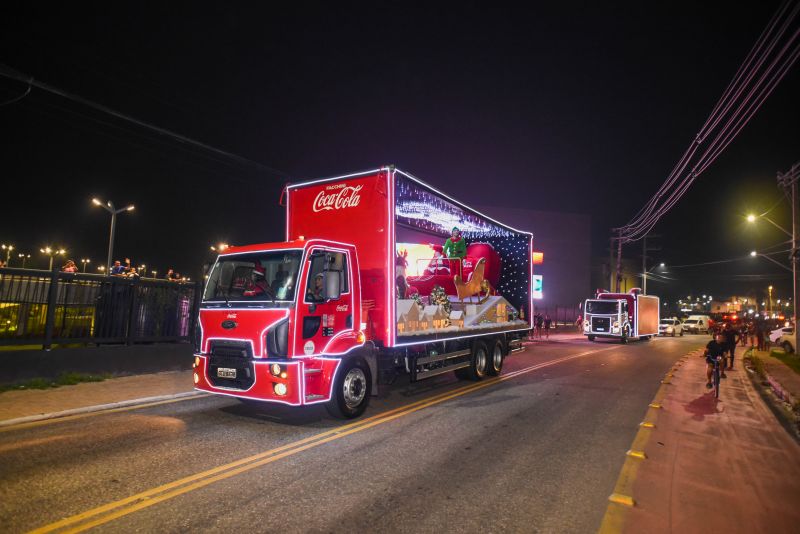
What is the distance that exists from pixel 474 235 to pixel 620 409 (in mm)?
6248

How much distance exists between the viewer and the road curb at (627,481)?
3.91 m

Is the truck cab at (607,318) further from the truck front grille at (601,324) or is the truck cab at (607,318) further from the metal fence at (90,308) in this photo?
the metal fence at (90,308)

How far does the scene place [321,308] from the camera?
6.64 meters

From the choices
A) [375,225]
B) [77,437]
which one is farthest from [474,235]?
[77,437]

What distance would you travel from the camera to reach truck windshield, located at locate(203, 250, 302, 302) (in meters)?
6.45

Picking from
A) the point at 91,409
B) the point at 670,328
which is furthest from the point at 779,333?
the point at 91,409

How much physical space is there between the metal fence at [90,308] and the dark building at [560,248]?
42.6 meters

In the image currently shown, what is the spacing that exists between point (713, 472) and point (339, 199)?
264 inches

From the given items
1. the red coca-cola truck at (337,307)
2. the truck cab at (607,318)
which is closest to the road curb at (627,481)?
the red coca-cola truck at (337,307)

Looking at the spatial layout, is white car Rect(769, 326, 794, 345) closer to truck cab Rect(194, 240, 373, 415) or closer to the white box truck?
the white box truck

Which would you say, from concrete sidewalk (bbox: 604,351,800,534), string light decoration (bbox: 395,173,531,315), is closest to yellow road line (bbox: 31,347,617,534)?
concrete sidewalk (bbox: 604,351,800,534)

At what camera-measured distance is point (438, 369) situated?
9.58 meters

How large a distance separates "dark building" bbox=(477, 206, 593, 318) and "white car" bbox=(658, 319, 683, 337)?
38.3 ft

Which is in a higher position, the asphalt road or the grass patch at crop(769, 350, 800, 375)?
the grass patch at crop(769, 350, 800, 375)
